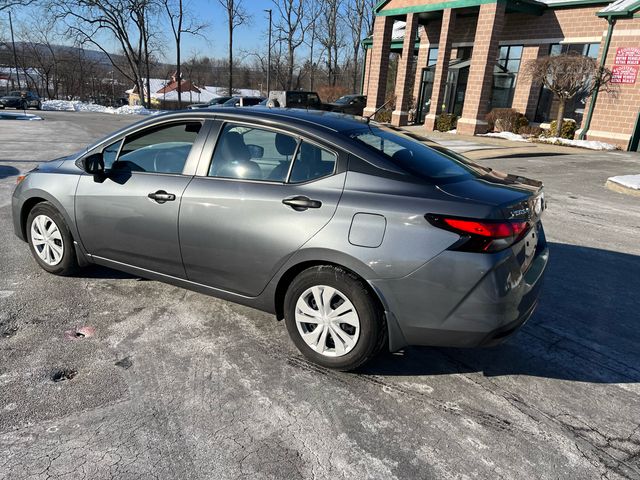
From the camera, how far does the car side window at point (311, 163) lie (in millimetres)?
3016

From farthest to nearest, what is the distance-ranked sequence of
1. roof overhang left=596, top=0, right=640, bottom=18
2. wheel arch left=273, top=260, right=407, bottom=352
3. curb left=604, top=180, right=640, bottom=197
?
roof overhang left=596, top=0, right=640, bottom=18
curb left=604, top=180, right=640, bottom=197
wheel arch left=273, top=260, right=407, bottom=352

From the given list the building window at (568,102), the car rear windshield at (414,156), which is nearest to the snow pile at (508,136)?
the building window at (568,102)

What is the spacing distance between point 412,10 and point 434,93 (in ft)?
13.8

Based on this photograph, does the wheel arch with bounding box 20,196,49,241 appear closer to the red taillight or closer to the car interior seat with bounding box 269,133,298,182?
the car interior seat with bounding box 269,133,298,182

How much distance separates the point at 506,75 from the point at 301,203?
2314 centimetres

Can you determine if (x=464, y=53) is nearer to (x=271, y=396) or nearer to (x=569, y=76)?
(x=569, y=76)

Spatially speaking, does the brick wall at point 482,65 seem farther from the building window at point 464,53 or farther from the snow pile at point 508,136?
the building window at point 464,53

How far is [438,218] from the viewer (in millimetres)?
2633

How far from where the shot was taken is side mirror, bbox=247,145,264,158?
3381 mm

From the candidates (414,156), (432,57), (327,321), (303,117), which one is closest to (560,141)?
(432,57)

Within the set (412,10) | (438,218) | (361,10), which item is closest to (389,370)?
(438,218)

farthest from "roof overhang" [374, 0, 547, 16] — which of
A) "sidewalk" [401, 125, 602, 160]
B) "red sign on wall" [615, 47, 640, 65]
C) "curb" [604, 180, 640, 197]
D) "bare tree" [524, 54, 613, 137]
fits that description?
"curb" [604, 180, 640, 197]

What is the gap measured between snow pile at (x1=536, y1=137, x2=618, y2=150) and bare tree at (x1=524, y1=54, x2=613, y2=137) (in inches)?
25.6

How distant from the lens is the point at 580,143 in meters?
18.5
